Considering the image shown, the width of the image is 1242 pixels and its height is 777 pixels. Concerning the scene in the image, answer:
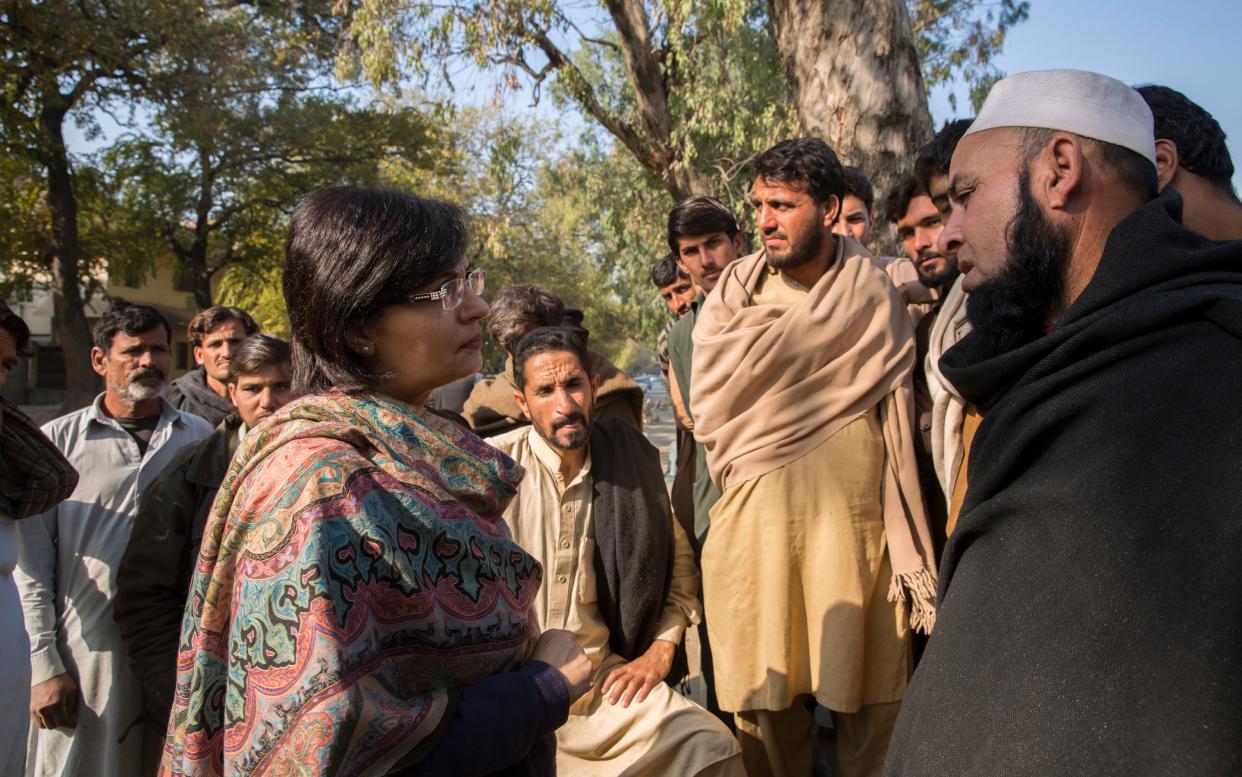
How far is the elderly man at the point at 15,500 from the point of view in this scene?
2508 millimetres

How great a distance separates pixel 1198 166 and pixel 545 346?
2.06m

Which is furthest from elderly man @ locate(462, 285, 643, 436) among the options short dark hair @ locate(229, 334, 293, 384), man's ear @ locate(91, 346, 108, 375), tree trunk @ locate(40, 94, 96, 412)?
tree trunk @ locate(40, 94, 96, 412)

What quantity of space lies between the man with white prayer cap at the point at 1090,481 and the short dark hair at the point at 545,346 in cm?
185

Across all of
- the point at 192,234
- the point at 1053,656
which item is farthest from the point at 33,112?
the point at 1053,656

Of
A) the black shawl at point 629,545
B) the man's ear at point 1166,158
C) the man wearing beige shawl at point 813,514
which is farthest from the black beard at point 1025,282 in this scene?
the black shawl at point 629,545

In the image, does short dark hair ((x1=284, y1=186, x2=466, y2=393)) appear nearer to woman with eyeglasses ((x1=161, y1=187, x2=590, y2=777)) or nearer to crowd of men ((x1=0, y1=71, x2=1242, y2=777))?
woman with eyeglasses ((x1=161, y1=187, x2=590, y2=777))

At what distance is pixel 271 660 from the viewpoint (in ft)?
4.27

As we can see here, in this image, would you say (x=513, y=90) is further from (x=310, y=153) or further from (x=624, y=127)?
(x=310, y=153)

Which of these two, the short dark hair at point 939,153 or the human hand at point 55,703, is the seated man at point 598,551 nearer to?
the short dark hair at point 939,153

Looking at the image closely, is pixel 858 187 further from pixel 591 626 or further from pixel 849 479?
pixel 591 626

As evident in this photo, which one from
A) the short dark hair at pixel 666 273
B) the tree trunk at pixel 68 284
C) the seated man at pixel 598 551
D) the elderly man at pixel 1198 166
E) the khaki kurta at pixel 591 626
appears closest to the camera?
the elderly man at pixel 1198 166

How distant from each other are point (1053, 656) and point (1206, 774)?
220mm

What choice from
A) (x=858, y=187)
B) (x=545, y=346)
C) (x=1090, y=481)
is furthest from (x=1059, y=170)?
(x=858, y=187)

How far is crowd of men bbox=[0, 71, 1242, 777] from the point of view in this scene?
1.24 meters
